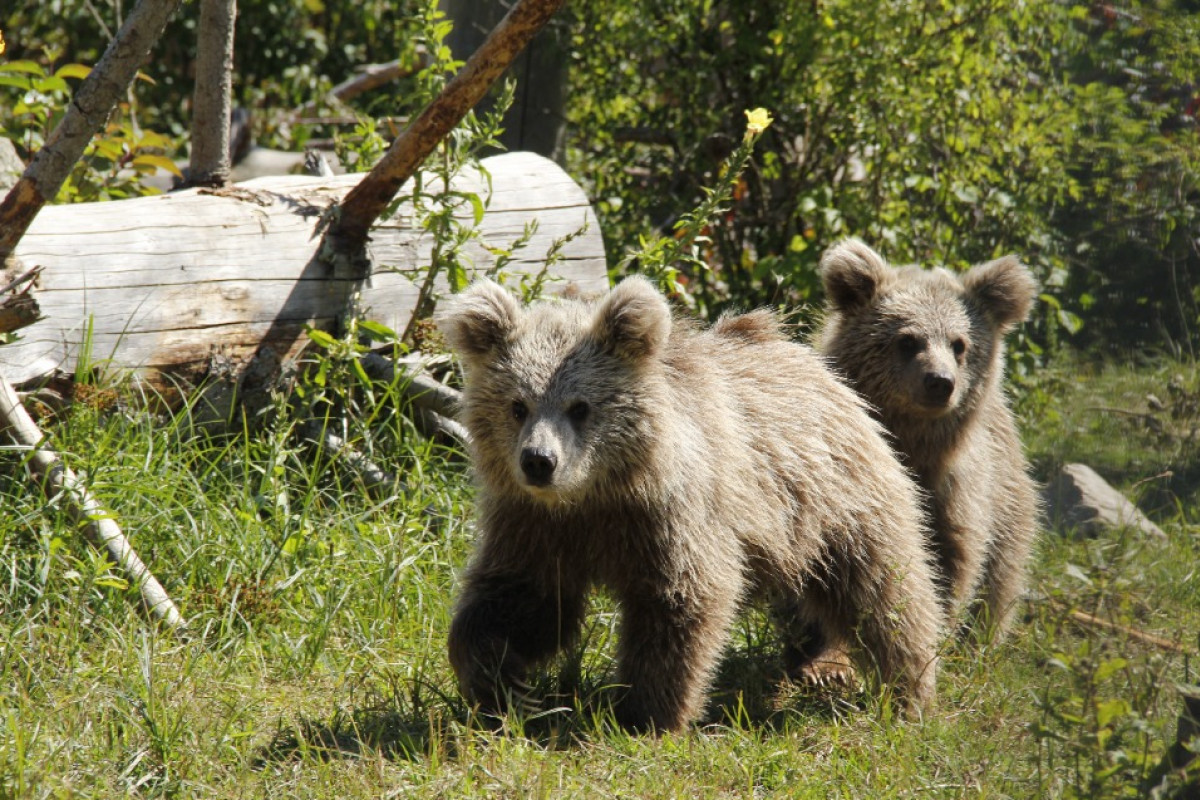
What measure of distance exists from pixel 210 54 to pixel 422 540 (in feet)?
8.71

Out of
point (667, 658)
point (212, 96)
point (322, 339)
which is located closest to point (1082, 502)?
point (667, 658)

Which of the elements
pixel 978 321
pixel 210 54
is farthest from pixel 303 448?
pixel 978 321

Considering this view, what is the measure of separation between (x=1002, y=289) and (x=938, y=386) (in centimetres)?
68

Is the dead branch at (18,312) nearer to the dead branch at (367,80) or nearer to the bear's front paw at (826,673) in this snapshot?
the bear's front paw at (826,673)

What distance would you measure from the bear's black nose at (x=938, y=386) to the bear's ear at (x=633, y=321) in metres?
1.56

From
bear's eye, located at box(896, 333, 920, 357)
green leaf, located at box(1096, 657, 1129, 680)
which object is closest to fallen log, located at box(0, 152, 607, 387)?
bear's eye, located at box(896, 333, 920, 357)

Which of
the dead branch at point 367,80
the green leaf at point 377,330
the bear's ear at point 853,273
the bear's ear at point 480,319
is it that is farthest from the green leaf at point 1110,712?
the dead branch at point 367,80

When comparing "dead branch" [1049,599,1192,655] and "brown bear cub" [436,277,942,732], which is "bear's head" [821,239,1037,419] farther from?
"dead branch" [1049,599,1192,655]

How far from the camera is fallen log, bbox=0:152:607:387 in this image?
5.27 metres

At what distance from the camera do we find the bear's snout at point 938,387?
17.1 ft

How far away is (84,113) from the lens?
4754 mm

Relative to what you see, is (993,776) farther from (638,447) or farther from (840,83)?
(840,83)

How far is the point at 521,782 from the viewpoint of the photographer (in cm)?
352

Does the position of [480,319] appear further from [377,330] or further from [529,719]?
[377,330]
